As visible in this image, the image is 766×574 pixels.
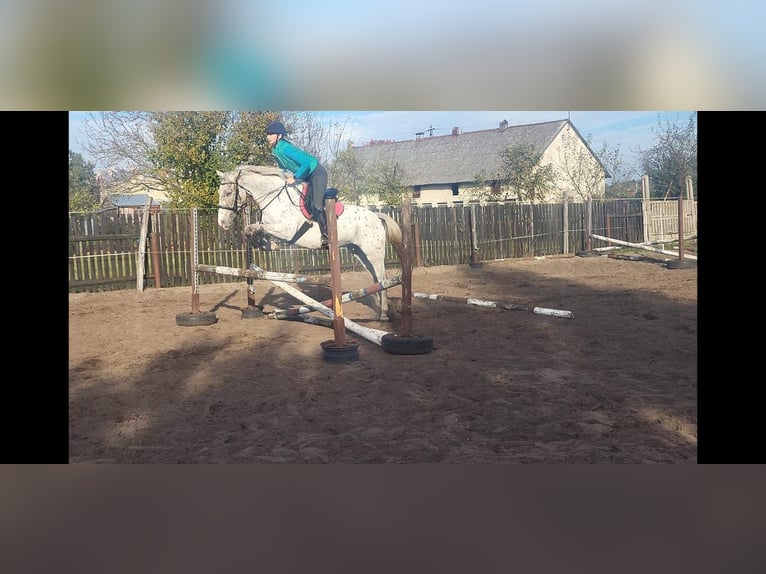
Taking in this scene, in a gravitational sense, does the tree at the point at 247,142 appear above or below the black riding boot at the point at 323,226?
above

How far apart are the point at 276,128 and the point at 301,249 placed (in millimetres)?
975

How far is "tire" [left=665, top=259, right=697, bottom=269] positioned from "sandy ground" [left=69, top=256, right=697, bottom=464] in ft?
0.14

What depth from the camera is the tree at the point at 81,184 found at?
20.1 feet

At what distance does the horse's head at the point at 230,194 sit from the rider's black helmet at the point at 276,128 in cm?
44

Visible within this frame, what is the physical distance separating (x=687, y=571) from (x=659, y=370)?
7.62 ft

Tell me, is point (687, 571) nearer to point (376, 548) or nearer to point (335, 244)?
point (376, 548)

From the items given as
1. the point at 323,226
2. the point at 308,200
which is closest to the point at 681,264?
the point at 323,226

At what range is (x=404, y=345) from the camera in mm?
6094

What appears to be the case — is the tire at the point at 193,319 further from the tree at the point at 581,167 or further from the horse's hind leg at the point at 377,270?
the tree at the point at 581,167

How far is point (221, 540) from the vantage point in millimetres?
4680

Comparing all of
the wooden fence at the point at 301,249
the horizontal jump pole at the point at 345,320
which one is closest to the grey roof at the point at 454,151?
the wooden fence at the point at 301,249

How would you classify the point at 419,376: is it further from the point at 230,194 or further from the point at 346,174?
the point at 230,194
